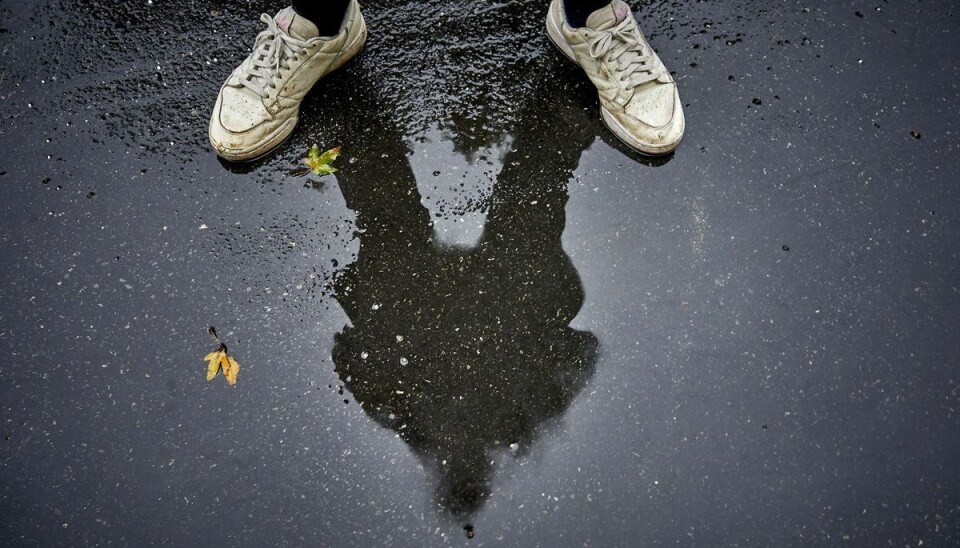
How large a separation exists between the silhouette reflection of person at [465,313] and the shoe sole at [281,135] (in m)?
0.23

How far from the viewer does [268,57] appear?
213 cm

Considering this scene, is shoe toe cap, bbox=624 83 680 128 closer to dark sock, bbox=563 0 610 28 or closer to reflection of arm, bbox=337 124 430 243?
dark sock, bbox=563 0 610 28

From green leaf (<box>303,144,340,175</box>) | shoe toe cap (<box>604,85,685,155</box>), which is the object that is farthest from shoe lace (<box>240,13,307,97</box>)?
shoe toe cap (<box>604,85,685,155</box>)

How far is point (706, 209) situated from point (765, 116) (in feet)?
1.59

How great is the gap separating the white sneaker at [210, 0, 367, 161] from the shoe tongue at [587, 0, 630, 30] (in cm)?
91

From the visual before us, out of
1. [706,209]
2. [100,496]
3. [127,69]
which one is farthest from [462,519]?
[127,69]

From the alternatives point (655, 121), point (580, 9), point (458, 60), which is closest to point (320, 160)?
point (458, 60)

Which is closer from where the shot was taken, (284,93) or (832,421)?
(832,421)

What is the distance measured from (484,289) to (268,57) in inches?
46.2

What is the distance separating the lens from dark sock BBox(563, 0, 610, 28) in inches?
82.1

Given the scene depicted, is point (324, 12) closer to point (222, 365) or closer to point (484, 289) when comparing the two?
point (484, 289)

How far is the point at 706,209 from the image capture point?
212 cm

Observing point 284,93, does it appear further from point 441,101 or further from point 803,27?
point 803,27

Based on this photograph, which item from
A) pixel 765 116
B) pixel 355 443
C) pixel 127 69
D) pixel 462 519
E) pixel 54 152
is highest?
pixel 127 69
